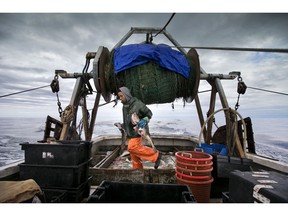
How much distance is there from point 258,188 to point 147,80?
270 centimetres

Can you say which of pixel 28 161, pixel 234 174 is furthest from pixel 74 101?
pixel 234 174

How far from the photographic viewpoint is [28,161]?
2.39 meters

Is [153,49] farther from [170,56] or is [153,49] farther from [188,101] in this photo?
[188,101]

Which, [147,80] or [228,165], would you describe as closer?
[228,165]

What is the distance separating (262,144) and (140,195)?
2610 cm

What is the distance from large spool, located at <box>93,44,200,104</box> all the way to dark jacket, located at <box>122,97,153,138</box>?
297mm

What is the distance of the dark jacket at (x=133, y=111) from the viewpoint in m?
3.52

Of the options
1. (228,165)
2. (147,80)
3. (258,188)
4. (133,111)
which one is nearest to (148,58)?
(147,80)

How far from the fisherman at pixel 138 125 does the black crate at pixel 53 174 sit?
1.26m

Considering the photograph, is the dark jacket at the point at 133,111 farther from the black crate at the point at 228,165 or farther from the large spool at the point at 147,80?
the black crate at the point at 228,165

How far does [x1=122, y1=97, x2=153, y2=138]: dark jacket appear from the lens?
11.5 feet

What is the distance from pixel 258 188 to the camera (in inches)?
54.2

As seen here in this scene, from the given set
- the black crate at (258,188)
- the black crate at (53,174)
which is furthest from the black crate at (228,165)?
the black crate at (53,174)

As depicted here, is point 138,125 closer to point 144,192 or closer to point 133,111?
point 133,111
